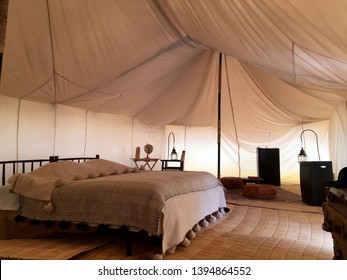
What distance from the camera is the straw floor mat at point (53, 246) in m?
1.85

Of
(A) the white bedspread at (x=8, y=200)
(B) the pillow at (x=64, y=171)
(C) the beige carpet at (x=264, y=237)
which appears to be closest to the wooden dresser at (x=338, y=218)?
(C) the beige carpet at (x=264, y=237)

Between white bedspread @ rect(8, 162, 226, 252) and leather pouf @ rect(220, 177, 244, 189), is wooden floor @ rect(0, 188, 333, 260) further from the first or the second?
leather pouf @ rect(220, 177, 244, 189)

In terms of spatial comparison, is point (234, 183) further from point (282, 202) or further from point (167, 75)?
point (167, 75)

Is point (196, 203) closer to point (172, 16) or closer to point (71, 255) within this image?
point (71, 255)

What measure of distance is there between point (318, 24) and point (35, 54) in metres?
2.58

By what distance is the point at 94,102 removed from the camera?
15.1 feet

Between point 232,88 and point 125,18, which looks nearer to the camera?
point 125,18

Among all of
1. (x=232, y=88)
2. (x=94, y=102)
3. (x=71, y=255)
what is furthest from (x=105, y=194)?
(x=232, y=88)

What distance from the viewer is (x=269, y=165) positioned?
641cm

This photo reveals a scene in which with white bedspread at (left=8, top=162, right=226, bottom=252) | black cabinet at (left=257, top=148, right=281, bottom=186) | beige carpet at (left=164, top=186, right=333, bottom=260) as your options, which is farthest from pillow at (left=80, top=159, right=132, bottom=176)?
black cabinet at (left=257, top=148, right=281, bottom=186)

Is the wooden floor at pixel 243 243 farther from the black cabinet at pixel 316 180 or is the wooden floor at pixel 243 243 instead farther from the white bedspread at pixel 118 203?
the black cabinet at pixel 316 180

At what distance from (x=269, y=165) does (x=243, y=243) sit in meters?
4.44

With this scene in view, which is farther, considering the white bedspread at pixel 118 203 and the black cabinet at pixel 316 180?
the black cabinet at pixel 316 180

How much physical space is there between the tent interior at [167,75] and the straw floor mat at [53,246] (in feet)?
4.64
